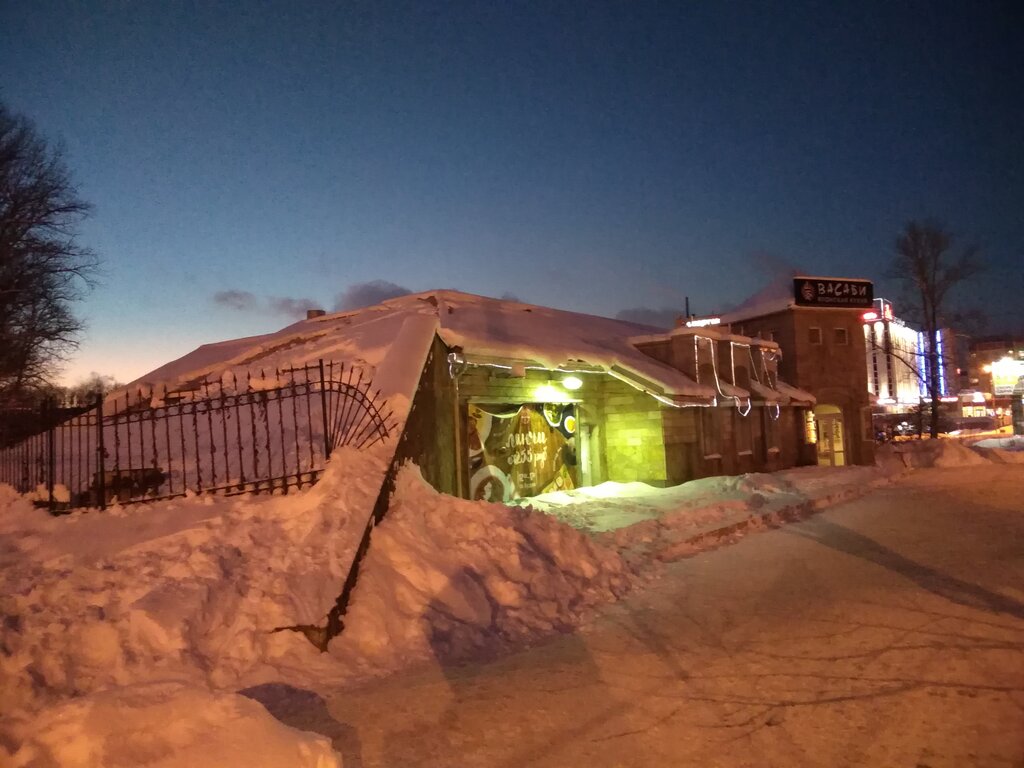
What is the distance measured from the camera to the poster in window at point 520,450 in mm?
14789

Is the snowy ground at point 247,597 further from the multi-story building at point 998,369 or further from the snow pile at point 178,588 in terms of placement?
the multi-story building at point 998,369

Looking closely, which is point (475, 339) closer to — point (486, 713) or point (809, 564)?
point (809, 564)

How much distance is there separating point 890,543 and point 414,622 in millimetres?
8114

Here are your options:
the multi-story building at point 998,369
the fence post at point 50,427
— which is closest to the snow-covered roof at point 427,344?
the fence post at point 50,427

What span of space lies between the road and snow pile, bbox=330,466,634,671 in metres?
0.45

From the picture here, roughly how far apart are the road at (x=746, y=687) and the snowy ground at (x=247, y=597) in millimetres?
596

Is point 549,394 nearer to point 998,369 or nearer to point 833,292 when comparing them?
point 833,292

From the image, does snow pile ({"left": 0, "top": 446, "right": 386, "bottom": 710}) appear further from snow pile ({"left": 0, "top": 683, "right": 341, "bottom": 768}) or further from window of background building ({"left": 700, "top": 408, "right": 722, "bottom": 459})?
window of background building ({"left": 700, "top": 408, "right": 722, "bottom": 459})

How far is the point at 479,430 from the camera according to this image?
14.8 m

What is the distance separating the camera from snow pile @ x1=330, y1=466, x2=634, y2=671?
685cm

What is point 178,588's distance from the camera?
6.54m

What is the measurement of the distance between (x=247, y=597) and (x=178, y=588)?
59 centimetres

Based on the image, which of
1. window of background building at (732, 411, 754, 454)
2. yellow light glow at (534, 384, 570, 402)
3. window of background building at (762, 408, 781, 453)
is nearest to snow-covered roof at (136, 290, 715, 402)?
yellow light glow at (534, 384, 570, 402)

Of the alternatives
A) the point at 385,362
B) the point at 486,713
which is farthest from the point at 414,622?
the point at 385,362
